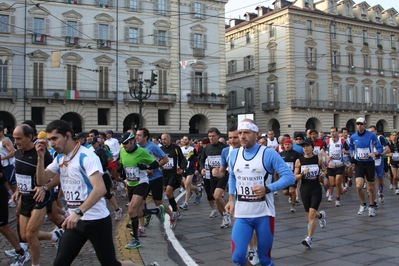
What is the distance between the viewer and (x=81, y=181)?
15.2ft

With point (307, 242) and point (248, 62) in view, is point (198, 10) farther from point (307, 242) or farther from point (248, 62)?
point (307, 242)

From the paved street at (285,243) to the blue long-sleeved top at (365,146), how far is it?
1.30 metres

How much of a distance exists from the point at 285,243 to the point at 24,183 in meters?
4.16

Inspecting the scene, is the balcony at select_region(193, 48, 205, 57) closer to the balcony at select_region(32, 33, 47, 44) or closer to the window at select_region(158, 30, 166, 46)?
the window at select_region(158, 30, 166, 46)

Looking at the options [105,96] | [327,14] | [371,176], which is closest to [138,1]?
[105,96]

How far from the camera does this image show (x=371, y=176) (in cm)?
1090

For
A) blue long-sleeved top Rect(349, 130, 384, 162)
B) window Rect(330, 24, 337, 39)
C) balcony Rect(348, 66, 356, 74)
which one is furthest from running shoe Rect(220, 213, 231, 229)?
balcony Rect(348, 66, 356, 74)

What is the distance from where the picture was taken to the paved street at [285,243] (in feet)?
22.4

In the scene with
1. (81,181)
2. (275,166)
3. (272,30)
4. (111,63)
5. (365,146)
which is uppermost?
(272,30)

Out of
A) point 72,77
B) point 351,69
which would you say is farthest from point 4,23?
point 351,69

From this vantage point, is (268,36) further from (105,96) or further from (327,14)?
(105,96)

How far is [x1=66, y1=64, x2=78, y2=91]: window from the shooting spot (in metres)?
38.5

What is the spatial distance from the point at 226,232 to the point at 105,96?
1262 inches

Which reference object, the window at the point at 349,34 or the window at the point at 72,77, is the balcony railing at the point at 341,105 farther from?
the window at the point at 72,77
